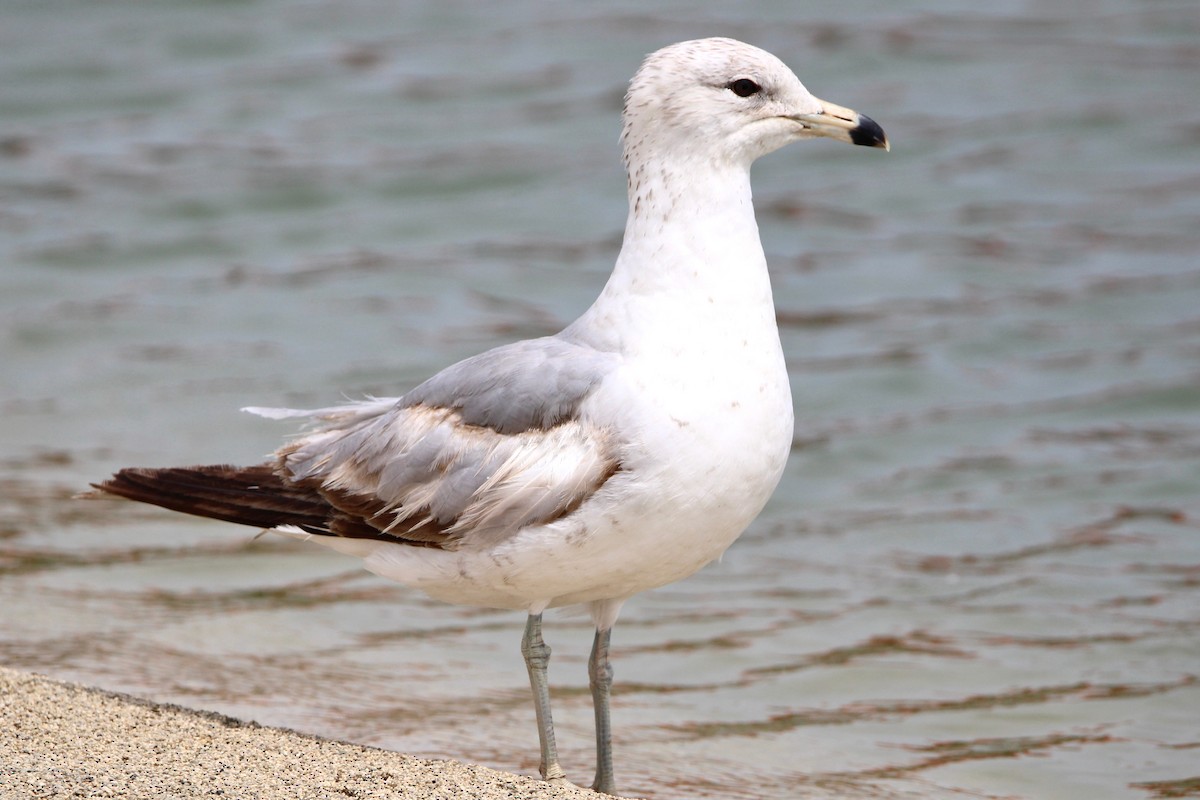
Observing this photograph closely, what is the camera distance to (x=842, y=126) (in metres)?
4.67

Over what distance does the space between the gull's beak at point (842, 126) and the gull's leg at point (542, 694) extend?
153cm

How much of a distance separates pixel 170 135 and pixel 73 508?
6078mm

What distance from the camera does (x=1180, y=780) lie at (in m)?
5.22

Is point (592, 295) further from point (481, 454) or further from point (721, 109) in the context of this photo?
point (481, 454)

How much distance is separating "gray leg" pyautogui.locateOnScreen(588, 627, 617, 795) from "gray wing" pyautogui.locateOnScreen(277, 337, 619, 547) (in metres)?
0.55

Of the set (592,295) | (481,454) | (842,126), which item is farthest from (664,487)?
(592,295)

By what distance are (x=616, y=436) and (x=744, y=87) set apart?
3.46 ft

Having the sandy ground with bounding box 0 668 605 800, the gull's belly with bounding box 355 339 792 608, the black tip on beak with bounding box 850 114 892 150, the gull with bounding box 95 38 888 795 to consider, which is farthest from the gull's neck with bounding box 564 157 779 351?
the sandy ground with bounding box 0 668 605 800

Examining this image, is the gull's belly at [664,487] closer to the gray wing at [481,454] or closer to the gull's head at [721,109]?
the gray wing at [481,454]

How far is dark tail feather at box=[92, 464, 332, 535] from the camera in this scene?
472 centimetres

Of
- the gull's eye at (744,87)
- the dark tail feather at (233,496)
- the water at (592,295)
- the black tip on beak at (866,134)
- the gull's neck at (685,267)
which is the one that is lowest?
the water at (592,295)

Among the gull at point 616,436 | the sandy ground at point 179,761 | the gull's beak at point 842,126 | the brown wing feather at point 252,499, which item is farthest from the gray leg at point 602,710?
the gull's beak at point 842,126

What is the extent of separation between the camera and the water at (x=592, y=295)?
575cm

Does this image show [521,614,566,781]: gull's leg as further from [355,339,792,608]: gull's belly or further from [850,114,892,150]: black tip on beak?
[850,114,892,150]: black tip on beak
